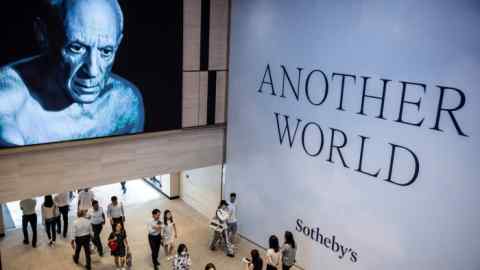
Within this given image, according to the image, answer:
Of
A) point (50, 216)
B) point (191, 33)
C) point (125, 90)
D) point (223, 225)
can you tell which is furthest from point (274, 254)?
point (50, 216)

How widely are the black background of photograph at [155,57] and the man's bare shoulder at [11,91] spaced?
51 centimetres

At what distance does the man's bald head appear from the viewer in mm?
6367

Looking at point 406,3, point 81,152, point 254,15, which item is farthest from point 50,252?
point 406,3

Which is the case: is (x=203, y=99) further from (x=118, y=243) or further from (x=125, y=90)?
(x=118, y=243)

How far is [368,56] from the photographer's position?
20.1ft

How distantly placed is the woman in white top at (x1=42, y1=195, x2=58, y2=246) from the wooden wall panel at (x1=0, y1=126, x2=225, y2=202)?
1.40 m

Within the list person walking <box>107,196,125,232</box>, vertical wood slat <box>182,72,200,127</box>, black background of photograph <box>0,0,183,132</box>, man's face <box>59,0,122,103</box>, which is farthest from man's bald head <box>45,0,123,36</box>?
person walking <box>107,196,125,232</box>

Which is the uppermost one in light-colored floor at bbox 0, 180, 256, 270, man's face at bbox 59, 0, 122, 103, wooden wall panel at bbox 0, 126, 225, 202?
man's face at bbox 59, 0, 122, 103

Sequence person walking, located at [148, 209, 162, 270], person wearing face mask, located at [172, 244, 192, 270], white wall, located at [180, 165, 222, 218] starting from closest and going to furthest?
person wearing face mask, located at [172, 244, 192, 270] < person walking, located at [148, 209, 162, 270] < white wall, located at [180, 165, 222, 218]

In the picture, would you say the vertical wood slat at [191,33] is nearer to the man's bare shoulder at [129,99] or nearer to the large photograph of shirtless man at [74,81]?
the large photograph of shirtless man at [74,81]

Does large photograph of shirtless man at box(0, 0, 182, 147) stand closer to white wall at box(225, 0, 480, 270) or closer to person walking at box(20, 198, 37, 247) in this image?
white wall at box(225, 0, 480, 270)

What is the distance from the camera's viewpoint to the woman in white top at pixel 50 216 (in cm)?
826

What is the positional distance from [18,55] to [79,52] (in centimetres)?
94

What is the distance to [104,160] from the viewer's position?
7.52 metres
